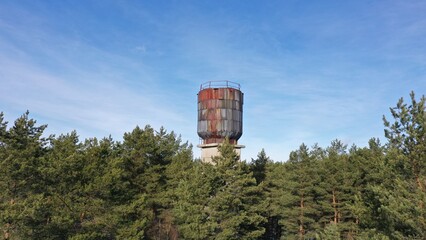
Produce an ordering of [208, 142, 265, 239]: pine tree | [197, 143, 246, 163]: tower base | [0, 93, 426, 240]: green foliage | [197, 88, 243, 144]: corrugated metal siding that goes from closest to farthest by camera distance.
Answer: [0, 93, 426, 240]: green foliage
[208, 142, 265, 239]: pine tree
[197, 143, 246, 163]: tower base
[197, 88, 243, 144]: corrugated metal siding

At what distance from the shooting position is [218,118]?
38.1m

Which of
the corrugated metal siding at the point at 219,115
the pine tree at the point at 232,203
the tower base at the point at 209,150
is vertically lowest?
the pine tree at the point at 232,203

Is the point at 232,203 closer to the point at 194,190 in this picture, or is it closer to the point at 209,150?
the point at 194,190

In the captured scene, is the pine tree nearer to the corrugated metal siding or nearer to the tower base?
the tower base

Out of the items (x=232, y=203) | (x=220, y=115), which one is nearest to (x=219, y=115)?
(x=220, y=115)

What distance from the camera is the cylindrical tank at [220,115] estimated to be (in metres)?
37.8

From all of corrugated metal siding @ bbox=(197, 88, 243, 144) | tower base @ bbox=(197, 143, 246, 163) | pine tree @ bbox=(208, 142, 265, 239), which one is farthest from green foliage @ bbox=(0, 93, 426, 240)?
corrugated metal siding @ bbox=(197, 88, 243, 144)

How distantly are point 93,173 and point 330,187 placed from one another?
66.9 ft

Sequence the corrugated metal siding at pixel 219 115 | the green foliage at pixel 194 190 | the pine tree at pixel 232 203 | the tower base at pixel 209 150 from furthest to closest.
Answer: the corrugated metal siding at pixel 219 115 → the tower base at pixel 209 150 → the pine tree at pixel 232 203 → the green foliage at pixel 194 190

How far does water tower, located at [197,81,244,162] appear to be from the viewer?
37.7 m

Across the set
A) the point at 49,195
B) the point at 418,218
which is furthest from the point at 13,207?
the point at 418,218

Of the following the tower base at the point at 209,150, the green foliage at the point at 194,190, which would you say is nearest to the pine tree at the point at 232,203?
the green foliage at the point at 194,190

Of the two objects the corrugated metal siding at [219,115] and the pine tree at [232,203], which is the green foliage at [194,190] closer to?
the pine tree at [232,203]

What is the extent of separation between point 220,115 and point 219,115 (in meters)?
0.10
